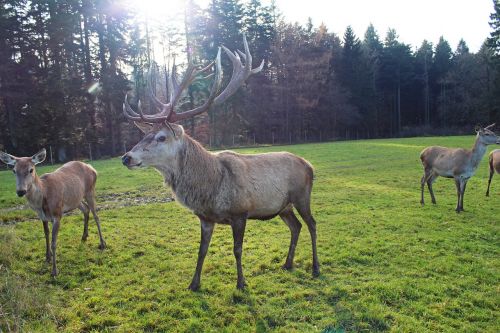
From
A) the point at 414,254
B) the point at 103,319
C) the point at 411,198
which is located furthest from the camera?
the point at 411,198

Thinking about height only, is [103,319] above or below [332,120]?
below

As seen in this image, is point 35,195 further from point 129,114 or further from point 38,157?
point 129,114

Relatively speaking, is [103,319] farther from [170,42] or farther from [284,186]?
[170,42]

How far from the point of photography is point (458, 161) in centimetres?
1106

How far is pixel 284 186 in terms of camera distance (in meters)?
6.04

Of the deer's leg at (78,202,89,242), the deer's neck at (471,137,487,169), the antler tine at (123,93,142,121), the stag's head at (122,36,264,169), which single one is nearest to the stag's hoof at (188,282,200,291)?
the stag's head at (122,36,264,169)

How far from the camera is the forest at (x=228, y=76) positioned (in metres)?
28.3

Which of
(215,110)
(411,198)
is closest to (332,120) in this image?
(215,110)

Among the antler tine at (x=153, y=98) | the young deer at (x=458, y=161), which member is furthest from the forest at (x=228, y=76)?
the young deer at (x=458, y=161)

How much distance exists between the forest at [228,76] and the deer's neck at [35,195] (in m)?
2.99

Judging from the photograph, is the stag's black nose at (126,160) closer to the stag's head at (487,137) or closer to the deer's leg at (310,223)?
the deer's leg at (310,223)

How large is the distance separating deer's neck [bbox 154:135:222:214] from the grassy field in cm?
137

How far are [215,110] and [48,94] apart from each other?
54.0 feet

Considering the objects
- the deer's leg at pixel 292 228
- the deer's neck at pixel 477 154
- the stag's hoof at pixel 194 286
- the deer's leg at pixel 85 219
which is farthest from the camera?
the deer's neck at pixel 477 154
